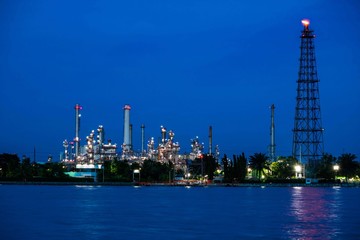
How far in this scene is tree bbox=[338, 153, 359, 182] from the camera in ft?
606

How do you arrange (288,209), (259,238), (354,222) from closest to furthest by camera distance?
(259,238) < (354,222) < (288,209)

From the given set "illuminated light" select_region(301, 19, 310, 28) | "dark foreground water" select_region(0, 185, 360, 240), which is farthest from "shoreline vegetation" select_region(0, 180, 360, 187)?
"dark foreground water" select_region(0, 185, 360, 240)

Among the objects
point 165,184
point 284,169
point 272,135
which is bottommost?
point 165,184

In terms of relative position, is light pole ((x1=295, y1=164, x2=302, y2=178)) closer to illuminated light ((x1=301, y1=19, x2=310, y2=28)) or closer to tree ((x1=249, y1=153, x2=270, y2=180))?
tree ((x1=249, y1=153, x2=270, y2=180))

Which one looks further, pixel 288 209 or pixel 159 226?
pixel 288 209

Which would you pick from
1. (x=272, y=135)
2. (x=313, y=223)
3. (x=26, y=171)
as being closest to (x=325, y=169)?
(x=272, y=135)

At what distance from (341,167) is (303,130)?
41861 millimetres

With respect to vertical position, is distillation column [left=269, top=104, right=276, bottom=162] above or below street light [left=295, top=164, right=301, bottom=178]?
above

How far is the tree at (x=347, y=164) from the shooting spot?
185 m

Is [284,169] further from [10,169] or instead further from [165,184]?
[10,169]

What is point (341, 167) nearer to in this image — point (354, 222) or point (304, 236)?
point (354, 222)

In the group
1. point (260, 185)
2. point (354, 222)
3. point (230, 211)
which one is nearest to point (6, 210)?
point (230, 211)

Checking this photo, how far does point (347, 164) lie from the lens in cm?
18550

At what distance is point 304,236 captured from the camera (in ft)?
145
